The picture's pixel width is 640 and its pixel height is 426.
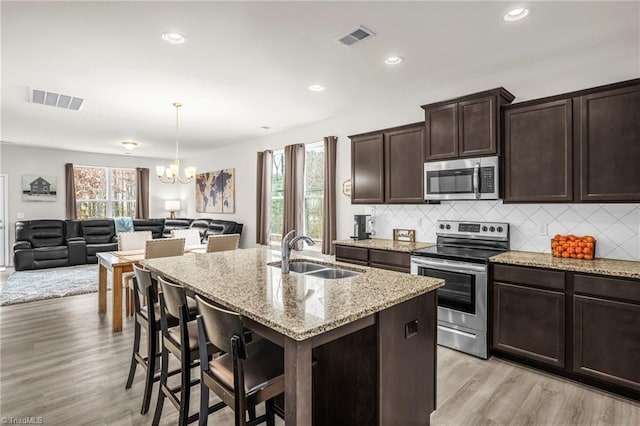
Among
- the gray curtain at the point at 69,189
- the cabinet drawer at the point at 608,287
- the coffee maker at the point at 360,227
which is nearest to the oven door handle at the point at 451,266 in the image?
the cabinet drawer at the point at 608,287

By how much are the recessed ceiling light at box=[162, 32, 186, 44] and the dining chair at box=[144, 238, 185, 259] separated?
222 cm

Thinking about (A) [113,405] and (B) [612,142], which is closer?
(A) [113,405]

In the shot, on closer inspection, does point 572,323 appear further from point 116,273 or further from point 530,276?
point 116,273

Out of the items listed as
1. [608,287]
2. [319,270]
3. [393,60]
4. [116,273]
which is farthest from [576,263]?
[116,273]

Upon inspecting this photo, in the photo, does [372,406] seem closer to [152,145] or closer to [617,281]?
[617,281]

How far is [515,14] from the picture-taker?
2426mm

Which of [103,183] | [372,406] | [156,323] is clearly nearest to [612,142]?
[372,406]

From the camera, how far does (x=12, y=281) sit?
5.97 m

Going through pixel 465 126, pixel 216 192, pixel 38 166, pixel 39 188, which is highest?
pixel 38 166

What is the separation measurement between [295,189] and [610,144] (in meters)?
4.13

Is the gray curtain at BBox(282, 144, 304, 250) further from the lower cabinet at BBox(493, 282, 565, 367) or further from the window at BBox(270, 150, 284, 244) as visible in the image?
the lower cabinet at BBox(493, 282, 565, 367)

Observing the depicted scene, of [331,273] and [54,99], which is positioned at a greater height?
[54,99]

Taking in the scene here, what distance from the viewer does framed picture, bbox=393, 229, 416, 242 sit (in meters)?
4.26

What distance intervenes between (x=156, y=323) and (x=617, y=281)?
3245 mm
